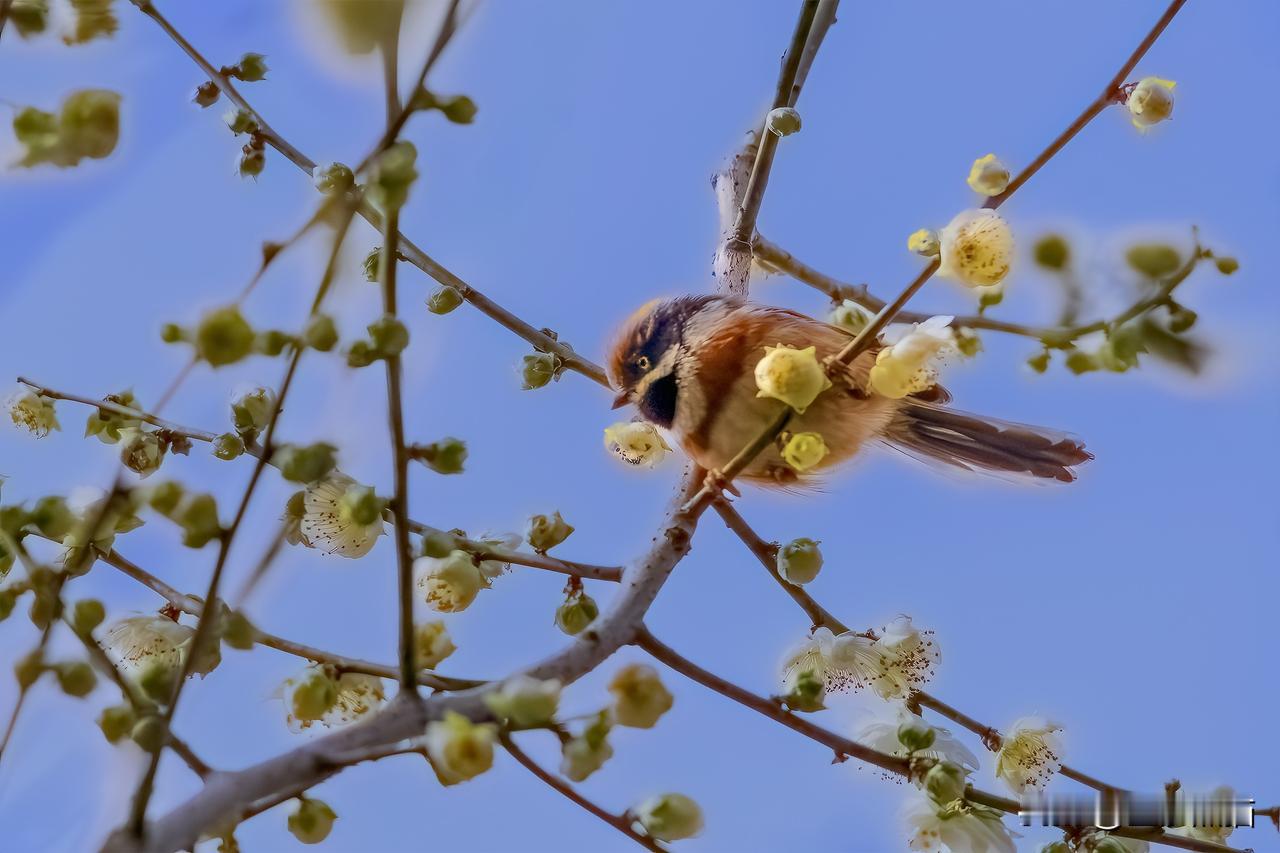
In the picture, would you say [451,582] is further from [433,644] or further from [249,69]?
[249,69]

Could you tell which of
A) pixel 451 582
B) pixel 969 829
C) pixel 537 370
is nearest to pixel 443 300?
pixel 537 370

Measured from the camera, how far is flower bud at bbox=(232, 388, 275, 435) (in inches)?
38.4

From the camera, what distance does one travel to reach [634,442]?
4.52 feet

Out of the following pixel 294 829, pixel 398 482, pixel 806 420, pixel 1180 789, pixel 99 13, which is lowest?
pixel 294 829

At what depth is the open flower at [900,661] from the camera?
41.9 inches

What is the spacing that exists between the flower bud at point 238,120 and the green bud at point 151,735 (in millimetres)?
686

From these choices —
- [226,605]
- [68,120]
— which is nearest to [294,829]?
[226,605]

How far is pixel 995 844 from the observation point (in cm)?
89

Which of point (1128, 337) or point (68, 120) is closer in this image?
point (68, 120)

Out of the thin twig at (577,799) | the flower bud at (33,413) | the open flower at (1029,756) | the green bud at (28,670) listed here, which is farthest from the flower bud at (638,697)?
the flower bud at (33,413)

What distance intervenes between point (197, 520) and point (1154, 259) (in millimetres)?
701

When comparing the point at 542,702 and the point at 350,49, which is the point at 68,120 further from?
the point at 542,702

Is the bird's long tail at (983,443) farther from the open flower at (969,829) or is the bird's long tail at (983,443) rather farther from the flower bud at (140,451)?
the flower bud at (140,451)

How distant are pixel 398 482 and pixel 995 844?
556mm
